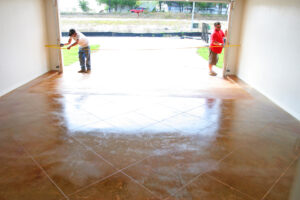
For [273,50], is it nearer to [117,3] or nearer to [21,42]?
[21,42]

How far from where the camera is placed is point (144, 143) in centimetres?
330

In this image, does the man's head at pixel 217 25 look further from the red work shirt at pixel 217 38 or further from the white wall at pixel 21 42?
the white wall at pixel 21 42

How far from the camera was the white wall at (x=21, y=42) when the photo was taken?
5207 mm

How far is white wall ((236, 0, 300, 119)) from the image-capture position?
4426 mm

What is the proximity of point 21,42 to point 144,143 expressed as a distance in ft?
14.0

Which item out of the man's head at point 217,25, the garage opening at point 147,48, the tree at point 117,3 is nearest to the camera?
the garage opening at point 147,48

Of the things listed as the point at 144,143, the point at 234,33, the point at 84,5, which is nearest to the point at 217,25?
the point at 234,33

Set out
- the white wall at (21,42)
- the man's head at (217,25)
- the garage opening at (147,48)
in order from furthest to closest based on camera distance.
Result: 1. the man's head at (217,25)
2. the garage opening at (147,48)
3. the white wall at (21,42)

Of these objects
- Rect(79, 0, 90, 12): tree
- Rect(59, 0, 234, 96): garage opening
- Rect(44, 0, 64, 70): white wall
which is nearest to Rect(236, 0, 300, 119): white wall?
Rect(59, 0, 234, 96): garage opening

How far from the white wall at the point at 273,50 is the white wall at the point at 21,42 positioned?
5334mm

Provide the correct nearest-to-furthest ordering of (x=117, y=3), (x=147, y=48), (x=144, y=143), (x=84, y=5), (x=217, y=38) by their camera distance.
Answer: (x=144, y=143) → (x=217, y=38) → (x=117, y=3) → (x=147, y=48) → (x=84, y=5)

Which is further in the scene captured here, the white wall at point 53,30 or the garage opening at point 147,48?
the white wall at point 53,30

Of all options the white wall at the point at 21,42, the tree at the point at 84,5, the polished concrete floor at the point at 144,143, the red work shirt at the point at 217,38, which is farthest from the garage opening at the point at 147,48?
the white wall at the point at 21,42

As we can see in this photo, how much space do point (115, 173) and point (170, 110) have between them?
80.8 inches
